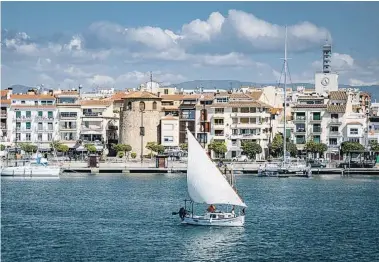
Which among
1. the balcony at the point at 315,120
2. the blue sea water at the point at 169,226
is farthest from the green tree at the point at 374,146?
the blue sea water at the point at 169,226

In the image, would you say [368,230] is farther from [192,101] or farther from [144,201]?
[192,101]

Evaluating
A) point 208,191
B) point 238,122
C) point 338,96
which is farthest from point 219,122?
point 208,191

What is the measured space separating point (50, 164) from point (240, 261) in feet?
221

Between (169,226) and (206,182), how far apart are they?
12.4 ft

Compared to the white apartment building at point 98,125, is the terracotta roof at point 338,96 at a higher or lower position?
higher

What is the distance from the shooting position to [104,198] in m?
79.6

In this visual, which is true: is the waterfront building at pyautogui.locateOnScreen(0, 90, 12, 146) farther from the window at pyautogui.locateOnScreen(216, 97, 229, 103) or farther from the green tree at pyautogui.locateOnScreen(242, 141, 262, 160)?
the green tree at pyautogui.locateOnScreen(242, 141, 262, 160)

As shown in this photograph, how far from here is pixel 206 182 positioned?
200ft

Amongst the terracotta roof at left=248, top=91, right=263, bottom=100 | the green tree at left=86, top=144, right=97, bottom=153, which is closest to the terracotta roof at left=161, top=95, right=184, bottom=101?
the terracotta roof at left=248, top=91, right=263, bottom=100

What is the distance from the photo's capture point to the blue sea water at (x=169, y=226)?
167 ft

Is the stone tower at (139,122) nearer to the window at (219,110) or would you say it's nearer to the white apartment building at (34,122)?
the window at (219,110)

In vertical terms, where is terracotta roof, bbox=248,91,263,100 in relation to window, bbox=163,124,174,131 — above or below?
above

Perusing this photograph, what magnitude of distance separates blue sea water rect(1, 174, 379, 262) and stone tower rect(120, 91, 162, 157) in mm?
32772

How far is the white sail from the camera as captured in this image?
60.2 m
